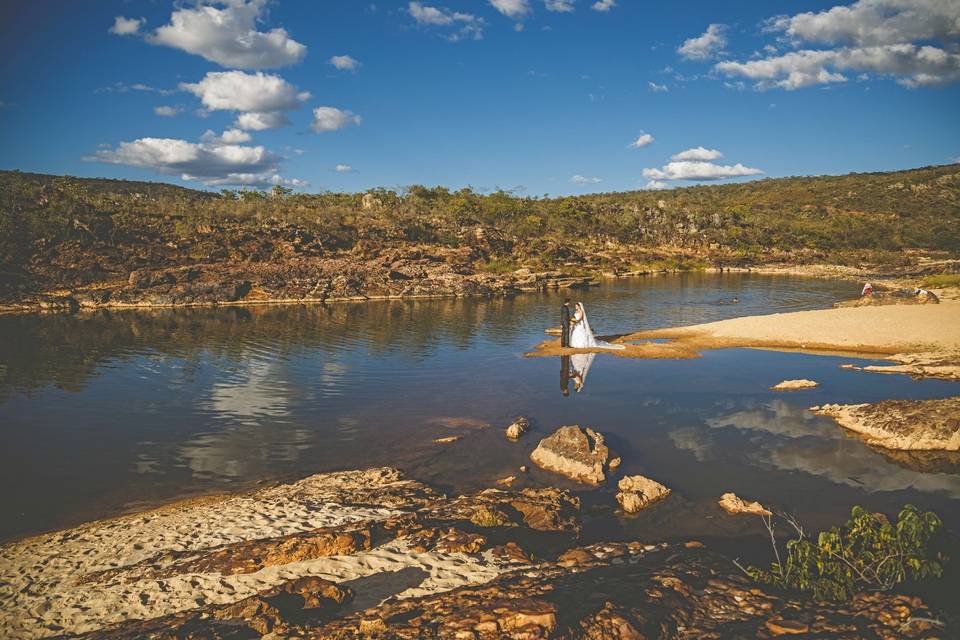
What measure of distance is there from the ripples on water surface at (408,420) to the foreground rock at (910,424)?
0.62 m

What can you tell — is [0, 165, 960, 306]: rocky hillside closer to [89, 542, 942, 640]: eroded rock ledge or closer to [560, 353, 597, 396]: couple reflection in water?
[560, 353, 597, 396]: couple reflection in water

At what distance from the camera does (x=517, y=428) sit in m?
18.7

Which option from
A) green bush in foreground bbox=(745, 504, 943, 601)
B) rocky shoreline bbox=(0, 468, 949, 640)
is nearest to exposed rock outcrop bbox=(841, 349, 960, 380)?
green bush in foreground bbox=(745, 504, 943, 601)

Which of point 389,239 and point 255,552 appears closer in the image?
point 255,552

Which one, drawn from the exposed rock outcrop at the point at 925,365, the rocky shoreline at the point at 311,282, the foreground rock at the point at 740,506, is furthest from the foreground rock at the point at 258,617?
the rocky shoreline at the point at 311,282

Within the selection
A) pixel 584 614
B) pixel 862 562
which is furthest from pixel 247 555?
pixel 862 562

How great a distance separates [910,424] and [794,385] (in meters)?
6.99

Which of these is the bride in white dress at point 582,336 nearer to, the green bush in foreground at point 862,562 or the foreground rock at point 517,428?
the foreground rock at point 517,428

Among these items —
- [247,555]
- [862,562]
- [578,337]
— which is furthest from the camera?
[578,337]

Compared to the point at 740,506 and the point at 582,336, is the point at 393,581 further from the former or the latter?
the point at 582,336

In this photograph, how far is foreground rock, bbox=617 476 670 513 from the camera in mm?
13139

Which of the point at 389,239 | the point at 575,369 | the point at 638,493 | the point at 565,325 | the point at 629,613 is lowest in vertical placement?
the point at 638,493

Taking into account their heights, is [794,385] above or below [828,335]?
below

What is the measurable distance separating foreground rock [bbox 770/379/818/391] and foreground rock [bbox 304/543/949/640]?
665 inches
